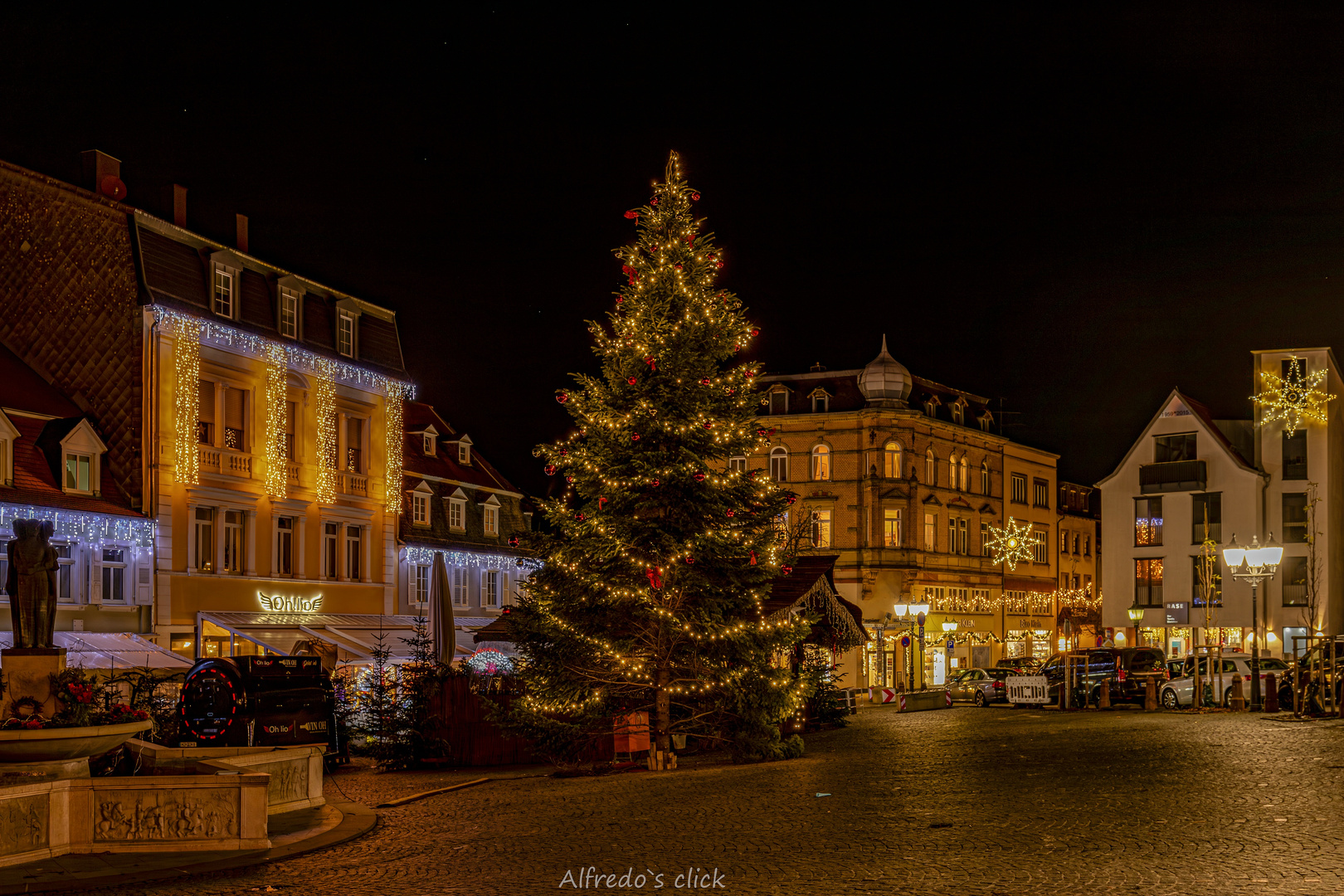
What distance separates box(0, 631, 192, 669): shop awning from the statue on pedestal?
14.3m

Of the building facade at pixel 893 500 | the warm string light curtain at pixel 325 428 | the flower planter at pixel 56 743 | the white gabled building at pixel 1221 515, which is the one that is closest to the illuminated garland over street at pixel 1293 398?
the white gabled building at pixel 1221 515

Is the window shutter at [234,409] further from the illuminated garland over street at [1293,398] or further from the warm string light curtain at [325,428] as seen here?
the illuminated garland over street at [1293,398]

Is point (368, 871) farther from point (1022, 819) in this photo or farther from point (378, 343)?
point (378, 343)

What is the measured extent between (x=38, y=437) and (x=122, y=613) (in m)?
4.62

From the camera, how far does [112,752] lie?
634 inches

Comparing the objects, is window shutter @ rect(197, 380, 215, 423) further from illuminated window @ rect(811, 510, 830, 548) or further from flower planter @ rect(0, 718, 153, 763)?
illuminated window @ rect(811, 510, 830, 548)

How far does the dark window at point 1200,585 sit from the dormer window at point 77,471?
46.1m

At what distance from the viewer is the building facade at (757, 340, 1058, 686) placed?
206ft

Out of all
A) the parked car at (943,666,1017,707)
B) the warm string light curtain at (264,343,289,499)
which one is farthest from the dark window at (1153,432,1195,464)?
the warm string light curtain at (264,343,289,499)

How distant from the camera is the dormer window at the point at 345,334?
4256cm

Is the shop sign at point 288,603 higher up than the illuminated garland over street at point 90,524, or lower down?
lower down

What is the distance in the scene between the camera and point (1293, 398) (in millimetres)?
62062

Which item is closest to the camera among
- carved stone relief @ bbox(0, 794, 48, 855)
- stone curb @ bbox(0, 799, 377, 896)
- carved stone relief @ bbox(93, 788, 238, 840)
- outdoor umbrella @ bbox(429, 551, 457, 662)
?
stone curb @ bbox(0, 799, 377, 896)

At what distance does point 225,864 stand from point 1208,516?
59780mm
